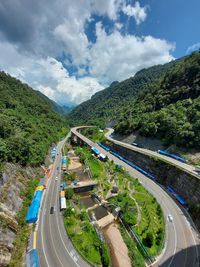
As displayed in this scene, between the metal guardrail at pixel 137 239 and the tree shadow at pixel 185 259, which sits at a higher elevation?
the tree shadow at pixel 185 259

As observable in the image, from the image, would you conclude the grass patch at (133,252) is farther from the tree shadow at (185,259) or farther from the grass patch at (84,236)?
the grass patch at (84,236)

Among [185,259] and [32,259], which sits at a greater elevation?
[185,259]

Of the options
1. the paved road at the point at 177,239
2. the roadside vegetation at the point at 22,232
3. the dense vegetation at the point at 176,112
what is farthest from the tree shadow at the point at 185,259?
the dense vegetation at the point at 176,112

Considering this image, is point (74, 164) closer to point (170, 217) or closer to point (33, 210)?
A: point (33, 210)

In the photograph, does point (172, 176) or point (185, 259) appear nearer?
point (185, 259)

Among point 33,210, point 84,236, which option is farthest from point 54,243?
point 33,210

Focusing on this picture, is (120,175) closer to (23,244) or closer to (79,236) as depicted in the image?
(79,236)
